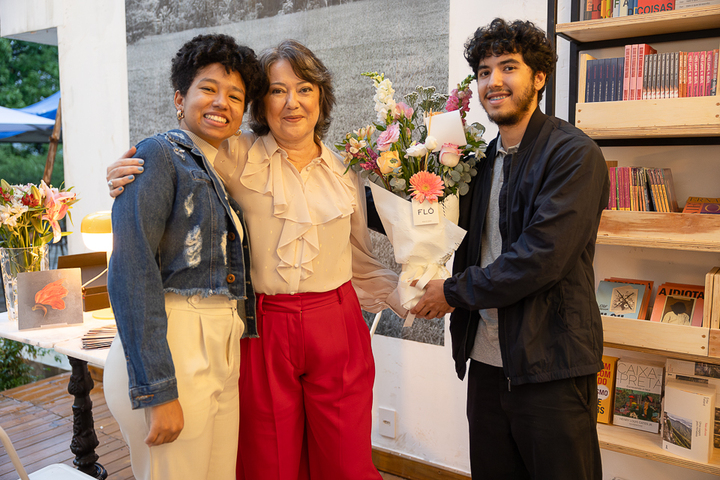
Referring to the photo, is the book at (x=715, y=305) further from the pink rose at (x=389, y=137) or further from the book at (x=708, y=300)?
the pink rose at (x=389, y=137)

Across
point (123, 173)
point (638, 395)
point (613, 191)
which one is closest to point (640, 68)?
point (613, 191)

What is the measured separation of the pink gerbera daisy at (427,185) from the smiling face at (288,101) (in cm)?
40

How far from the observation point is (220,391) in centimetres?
147

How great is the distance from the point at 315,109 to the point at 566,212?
33.5 inches

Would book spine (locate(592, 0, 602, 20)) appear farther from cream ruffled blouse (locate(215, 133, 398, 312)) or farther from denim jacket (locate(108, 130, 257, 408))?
denim jacket (locate(108, 130, 257, 408))

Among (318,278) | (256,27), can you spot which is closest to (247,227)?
(318,278)

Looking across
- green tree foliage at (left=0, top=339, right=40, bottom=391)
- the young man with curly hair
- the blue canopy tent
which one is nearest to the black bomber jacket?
the young man with curly hair

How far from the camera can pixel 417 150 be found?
168 centimetres

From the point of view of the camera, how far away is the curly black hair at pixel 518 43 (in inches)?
65.3

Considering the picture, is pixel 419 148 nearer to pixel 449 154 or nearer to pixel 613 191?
pixel 449 154

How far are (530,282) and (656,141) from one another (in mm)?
1074

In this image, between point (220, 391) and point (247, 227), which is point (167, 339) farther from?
point (247, 227)

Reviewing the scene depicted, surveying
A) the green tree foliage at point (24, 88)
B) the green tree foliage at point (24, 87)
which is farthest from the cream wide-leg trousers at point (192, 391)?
the green tree foliage at point (24, 87)

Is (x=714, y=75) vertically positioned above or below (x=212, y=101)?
above
